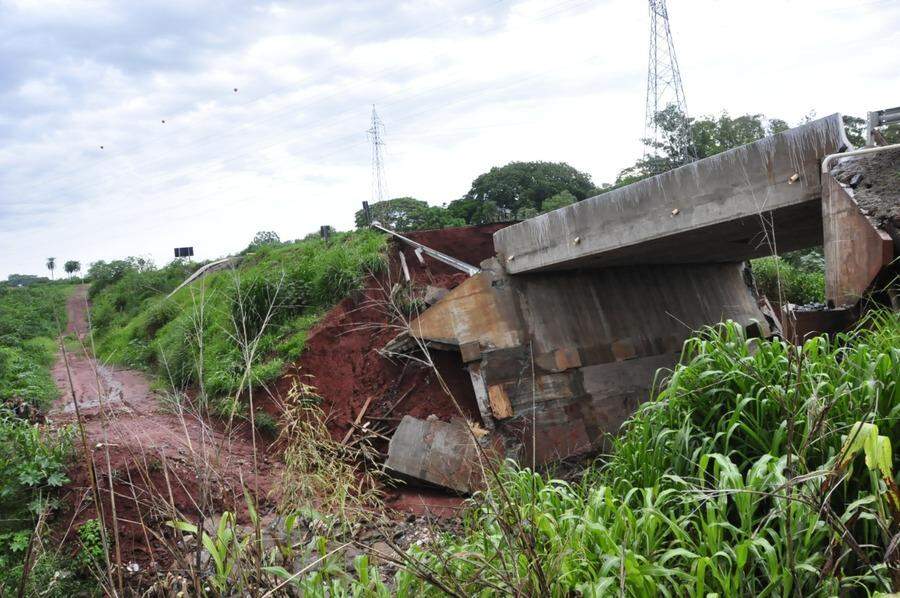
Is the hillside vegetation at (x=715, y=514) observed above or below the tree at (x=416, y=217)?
below

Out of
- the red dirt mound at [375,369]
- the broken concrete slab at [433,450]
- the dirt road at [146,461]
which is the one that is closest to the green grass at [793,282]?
the red dirt mound at [375,369]

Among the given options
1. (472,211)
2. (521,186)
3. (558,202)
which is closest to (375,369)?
(472,211)

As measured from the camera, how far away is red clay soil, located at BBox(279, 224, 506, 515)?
10273mm

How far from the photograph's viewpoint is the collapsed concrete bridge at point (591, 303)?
295 inches

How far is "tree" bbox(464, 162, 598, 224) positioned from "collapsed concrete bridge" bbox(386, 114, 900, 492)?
1565 centimetres

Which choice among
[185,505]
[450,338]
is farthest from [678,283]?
[185,505]

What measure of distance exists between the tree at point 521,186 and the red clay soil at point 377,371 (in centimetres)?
1453

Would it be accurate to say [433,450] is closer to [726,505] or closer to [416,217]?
[726,505]

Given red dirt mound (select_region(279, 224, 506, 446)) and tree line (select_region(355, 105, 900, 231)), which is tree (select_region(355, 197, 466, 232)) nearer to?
tree line (select_region(355, 105, 900, 231))

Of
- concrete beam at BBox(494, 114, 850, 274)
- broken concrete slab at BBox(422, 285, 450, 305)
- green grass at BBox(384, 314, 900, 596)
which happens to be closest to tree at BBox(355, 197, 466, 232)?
broken concrete slab at BBox(422, 285, 450, 305)

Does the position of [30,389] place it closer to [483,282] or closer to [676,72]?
[483,282]

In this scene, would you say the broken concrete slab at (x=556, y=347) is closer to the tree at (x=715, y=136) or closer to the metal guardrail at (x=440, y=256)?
the metal guardrail at (x=440, y=256)

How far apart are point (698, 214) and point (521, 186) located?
2054 centimetres

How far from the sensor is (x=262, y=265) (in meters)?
16.0
